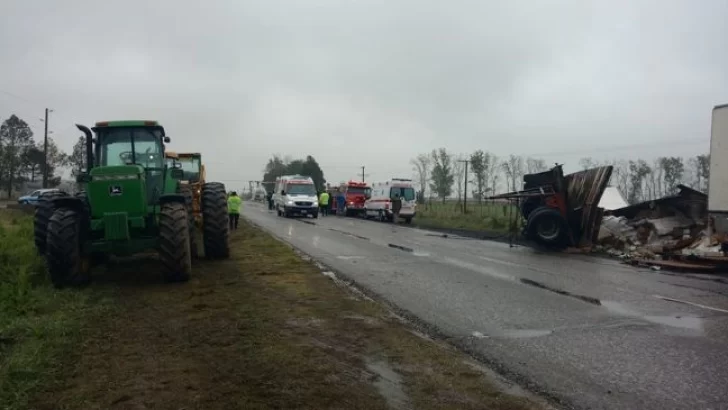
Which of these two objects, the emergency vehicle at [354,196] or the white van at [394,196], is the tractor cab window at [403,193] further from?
the emergency vehicle at [354,196]

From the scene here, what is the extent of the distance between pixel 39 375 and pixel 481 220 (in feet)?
94.1

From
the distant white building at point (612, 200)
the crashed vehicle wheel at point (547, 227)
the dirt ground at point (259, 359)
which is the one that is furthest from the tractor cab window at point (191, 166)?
the distant white building at point (612, 200)

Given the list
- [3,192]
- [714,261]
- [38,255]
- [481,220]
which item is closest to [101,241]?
[38,255]

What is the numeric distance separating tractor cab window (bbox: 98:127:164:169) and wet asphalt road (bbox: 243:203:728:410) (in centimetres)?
467

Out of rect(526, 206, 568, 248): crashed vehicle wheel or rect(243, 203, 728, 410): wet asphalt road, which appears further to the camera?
rect(526, 206, 568, 248): crashed vehicle wheel

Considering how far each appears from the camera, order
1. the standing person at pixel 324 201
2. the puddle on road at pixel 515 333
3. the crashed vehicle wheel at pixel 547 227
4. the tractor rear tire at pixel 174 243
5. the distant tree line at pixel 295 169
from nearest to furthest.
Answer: the puddle on road at pixel 515 333, the tractor rear tire at pixel 174 243, the crashed vehicle wheel at pixel 547 227, the standing person at pixel 324 201, the distant tree line at pixel 295 169

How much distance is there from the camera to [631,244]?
18141 mm

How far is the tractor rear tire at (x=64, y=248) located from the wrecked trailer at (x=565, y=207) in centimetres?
1469

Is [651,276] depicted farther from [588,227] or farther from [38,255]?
[38,255]

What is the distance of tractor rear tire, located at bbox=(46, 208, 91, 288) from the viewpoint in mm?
9547

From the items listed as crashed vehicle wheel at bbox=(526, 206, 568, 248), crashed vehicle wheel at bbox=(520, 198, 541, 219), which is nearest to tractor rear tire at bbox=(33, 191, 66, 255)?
crashed vehicle wheel at bbox=(526, 206, 568, 248)

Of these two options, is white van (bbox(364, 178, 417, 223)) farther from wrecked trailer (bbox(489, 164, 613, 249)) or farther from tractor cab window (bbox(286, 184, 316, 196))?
wrecked trailer (bbox(489, 164, 613, 249))

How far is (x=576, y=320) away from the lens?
7863 millimetres

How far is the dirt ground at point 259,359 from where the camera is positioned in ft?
15.3
